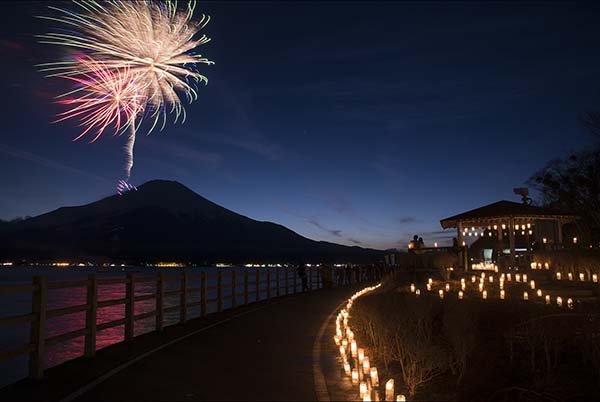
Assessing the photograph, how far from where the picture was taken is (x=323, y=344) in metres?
9.81

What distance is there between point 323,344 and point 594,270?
32.0ft

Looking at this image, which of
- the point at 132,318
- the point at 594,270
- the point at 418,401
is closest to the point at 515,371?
the point at 418,401

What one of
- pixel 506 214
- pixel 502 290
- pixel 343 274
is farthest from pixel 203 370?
pixel 343 274

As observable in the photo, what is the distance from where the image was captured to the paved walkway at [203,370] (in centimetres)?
611

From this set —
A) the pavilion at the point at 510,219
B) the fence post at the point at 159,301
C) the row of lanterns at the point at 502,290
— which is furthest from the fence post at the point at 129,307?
the pavilion at the point at 510,219

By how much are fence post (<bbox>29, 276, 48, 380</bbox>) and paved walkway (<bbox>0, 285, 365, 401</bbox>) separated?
168 millimetres

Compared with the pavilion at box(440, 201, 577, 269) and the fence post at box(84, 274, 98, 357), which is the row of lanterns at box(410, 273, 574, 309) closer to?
the pavilion at box(440, 201, 577, 269)

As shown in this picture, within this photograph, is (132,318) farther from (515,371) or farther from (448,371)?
(515,371)

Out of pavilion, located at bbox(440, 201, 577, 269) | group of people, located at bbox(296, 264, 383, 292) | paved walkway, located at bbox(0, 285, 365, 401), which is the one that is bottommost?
paved walkway, located at bbox(0, 285, 365, 401)

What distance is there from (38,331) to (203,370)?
83.4 inches

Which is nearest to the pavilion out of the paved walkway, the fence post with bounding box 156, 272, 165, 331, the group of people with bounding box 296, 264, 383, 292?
the group of people with bounding box 296, 264, 383, 292

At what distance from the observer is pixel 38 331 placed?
691 centimetres

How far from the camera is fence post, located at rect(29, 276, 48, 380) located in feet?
22.3

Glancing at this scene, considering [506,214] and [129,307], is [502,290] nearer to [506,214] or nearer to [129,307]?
[506,214]
